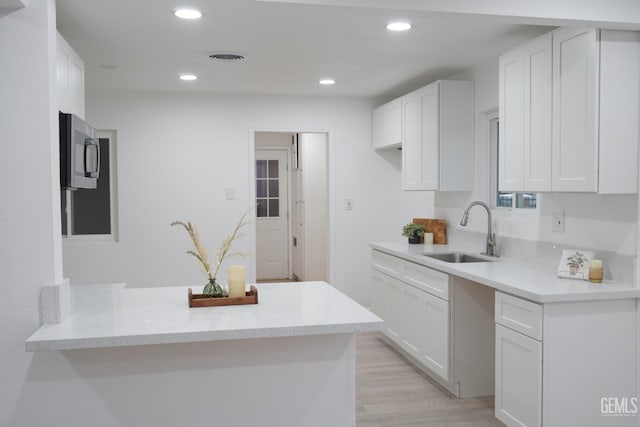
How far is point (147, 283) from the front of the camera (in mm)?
5496

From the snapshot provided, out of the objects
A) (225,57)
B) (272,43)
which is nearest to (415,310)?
(272,43)

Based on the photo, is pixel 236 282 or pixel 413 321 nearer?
pixel 236 282

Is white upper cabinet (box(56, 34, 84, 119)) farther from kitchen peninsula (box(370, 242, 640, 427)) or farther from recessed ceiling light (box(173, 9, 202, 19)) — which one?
kitchen peninsula (box(370, 242, 640, 427))

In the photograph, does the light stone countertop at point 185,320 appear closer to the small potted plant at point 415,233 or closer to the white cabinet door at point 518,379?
the white cabinet door at point 518,379

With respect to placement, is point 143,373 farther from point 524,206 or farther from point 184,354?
point 524,206

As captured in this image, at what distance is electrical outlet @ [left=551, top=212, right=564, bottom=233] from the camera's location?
3428 mm

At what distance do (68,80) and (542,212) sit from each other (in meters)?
2.86

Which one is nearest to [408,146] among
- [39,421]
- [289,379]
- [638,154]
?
[638,154]

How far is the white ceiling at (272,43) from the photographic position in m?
2.98

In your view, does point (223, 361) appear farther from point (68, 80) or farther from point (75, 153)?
point (68, 80)

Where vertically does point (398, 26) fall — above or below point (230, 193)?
above

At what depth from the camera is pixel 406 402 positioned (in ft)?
12.0

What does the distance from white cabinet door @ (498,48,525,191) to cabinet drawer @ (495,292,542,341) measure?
28.8 inches

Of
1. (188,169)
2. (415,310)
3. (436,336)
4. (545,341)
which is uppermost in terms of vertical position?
(188,169)
